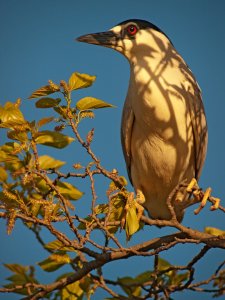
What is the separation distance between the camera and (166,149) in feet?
11.0

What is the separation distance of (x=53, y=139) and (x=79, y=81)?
0.25m

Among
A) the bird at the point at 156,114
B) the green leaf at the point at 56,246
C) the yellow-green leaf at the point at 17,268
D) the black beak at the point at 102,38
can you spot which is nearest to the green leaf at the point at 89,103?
the green leaf at the point at 56,246

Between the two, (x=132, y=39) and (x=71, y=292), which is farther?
(x=132, y=39)

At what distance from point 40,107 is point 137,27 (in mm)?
1606

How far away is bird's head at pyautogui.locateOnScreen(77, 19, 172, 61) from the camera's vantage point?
3.40m

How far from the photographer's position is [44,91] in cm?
→ 206

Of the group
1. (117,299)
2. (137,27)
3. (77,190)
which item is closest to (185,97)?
(137,27)

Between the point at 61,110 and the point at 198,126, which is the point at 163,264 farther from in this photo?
the point at 198,126

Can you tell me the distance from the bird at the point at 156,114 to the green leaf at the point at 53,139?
1.13 metres

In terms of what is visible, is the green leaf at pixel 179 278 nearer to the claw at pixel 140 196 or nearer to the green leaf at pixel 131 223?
the green leaf at pixel 131 223

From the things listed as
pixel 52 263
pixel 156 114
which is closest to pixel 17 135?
pixel 52 263

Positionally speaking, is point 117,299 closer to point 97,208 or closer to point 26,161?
point 97,208

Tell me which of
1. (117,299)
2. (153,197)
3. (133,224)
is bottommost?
(117,299)

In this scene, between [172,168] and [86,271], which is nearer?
[86,271]
